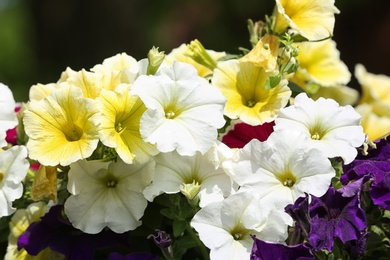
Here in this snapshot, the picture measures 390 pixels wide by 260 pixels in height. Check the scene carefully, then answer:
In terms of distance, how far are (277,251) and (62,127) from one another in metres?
0.31

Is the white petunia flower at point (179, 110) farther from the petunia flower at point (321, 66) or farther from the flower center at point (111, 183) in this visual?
the petunia flower at point (321, 66)

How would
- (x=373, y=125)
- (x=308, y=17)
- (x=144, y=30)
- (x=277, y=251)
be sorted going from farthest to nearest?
1. (x=144, y=30)
2. (x=373, y=125)
3. (x=308, y=17)
4. (x=277, y=251)

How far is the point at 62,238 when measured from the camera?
998 mm

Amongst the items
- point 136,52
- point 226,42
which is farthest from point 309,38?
point 226,42

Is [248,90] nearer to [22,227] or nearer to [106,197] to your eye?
[106,197]

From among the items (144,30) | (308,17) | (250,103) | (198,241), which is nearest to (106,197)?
(198,241)

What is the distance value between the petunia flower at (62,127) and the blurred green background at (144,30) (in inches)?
143

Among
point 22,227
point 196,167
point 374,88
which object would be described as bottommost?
point 374,88

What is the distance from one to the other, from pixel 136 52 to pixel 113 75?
12.8 ft

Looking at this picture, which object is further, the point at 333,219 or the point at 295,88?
the point at 295,88

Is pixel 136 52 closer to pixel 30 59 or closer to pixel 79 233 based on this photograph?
pixel 30 59

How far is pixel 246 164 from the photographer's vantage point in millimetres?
910

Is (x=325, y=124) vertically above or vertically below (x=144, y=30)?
above

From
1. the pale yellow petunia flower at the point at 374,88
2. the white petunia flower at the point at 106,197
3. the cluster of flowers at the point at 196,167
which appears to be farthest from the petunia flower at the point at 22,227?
the pale yellow petunia flower at the point at 374,88
